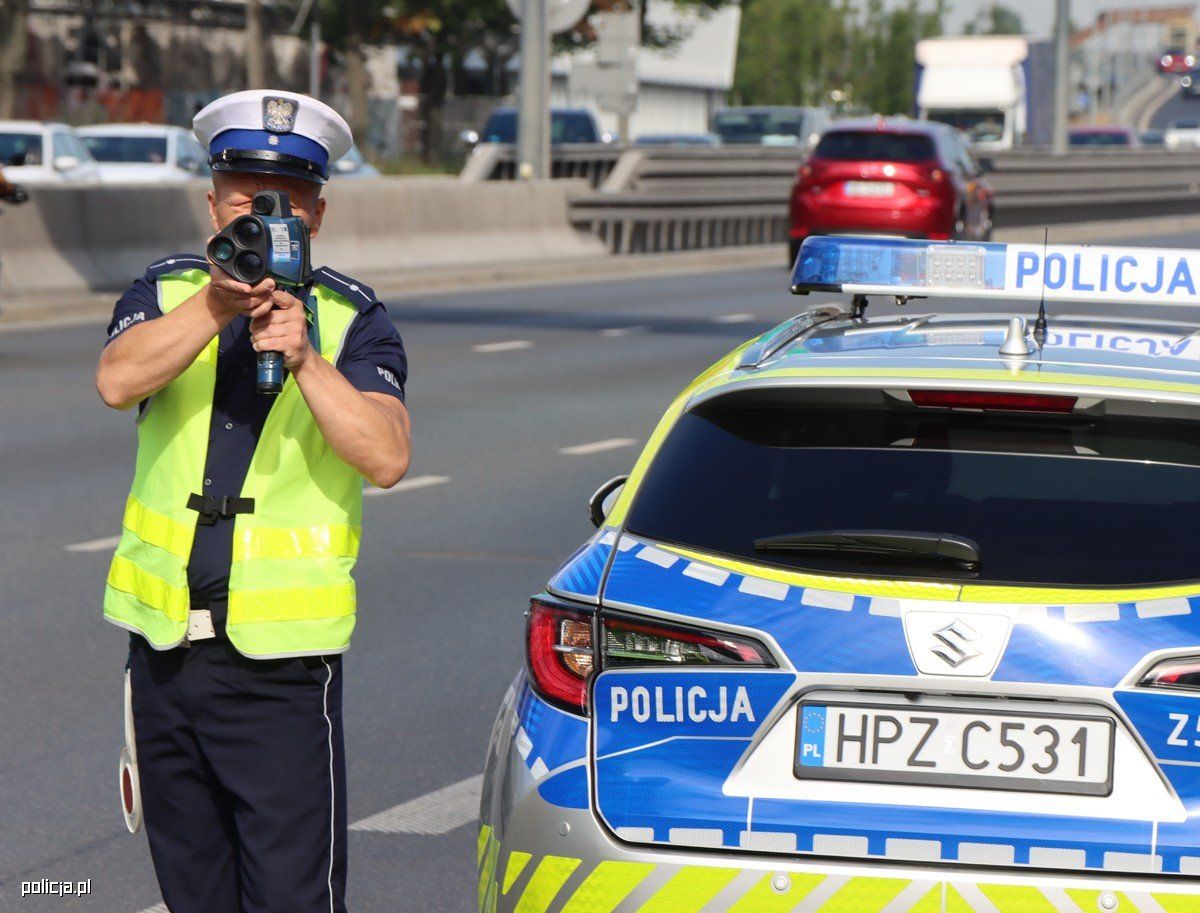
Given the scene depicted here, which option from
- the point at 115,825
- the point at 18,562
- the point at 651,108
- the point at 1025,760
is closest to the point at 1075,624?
the point at 1025,760

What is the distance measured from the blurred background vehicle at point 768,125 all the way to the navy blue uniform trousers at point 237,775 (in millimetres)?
44061

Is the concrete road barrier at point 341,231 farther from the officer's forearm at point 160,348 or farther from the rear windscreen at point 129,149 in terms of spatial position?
the officer's forearm at point 160,348

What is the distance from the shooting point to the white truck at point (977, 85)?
5431cm

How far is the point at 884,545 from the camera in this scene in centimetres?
341

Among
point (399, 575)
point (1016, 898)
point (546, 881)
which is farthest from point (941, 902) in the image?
point (399, 575)

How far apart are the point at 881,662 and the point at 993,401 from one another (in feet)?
1.73

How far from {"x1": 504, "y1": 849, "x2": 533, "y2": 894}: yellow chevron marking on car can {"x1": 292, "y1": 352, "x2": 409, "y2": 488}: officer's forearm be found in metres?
0.62

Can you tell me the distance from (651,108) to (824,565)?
100189 mm

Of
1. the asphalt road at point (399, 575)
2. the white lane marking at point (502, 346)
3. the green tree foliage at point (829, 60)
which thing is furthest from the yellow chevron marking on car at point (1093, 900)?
the green tree foliage at point (829, 60)

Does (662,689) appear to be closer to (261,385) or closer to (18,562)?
(261,385)

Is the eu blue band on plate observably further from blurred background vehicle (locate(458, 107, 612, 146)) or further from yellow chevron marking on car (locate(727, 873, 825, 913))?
blurred background vehicle (locate(458, 107, 612, 146))

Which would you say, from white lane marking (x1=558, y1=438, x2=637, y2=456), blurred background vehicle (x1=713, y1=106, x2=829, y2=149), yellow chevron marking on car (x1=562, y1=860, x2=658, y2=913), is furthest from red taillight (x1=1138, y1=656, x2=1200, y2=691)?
blurred background vehicle (x1=713, y1=106, x2=829, y2=149)

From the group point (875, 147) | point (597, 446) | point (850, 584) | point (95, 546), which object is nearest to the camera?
point (850, 584)

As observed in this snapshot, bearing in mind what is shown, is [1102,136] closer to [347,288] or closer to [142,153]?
[142,153]
